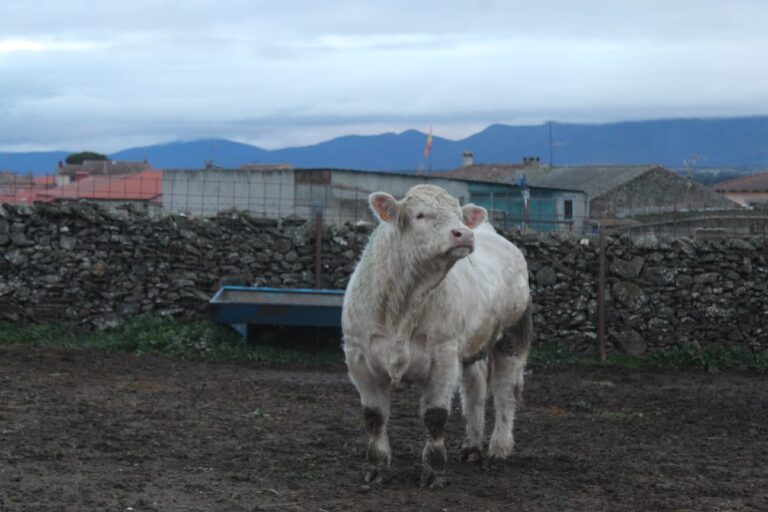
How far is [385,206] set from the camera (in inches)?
326

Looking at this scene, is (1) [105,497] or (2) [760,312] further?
(2) [760,312]

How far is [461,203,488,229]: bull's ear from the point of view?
28.2ft

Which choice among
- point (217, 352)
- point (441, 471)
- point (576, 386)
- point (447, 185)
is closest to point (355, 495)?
point (441, 471)

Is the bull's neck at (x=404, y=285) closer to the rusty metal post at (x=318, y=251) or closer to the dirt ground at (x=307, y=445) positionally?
the dirt ground at (x=307, y=445)

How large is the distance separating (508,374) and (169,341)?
24.8 ft

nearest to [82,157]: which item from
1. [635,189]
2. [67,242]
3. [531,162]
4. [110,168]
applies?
[110,168]

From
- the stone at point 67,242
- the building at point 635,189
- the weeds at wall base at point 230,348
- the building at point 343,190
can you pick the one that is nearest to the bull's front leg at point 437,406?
the weeds at wall base at point 230,348

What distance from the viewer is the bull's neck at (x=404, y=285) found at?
812cm

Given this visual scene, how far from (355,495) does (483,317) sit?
1.88 m

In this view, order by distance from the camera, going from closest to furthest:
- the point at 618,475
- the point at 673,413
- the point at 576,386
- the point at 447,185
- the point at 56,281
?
the point at 618,475 → the point at 673,413 → the point at 576,386 → the point at 56,281 → the point at 447,185

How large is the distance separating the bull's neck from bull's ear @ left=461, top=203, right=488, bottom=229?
0.61 meters

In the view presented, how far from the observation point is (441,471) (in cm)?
819

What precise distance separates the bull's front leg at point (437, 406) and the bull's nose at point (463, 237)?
87 cm

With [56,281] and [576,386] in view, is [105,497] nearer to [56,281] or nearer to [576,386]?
[576,386]
